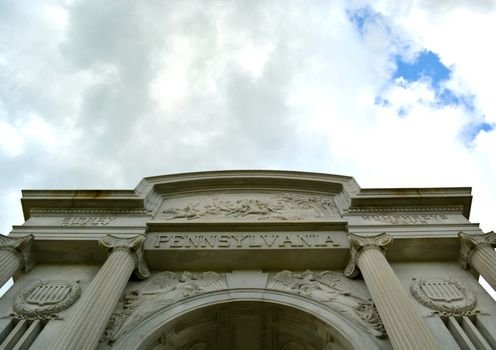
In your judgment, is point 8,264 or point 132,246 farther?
point 132,246

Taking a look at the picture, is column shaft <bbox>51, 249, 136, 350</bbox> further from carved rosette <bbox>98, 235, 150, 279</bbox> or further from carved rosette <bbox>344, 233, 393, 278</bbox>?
carved rosette <bbox>344, 233, 393, 278</bbox>

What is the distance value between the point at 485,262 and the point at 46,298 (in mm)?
12051

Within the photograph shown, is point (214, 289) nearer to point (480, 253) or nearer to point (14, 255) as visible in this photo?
point (14, 255)

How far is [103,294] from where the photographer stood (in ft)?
31.2

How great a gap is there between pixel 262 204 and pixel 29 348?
8.79 meters

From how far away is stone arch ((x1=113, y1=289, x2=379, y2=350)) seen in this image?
30.9 ft

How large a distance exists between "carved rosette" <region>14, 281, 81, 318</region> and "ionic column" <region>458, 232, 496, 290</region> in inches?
439

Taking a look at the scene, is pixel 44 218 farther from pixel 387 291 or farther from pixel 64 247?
pixel 387 291

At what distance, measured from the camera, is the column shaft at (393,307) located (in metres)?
8.04

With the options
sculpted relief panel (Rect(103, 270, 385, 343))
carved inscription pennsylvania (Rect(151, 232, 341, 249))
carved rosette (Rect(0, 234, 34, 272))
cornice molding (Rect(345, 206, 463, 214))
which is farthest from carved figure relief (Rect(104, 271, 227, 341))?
cornice molding (Rect(345, 206, 463, 214))

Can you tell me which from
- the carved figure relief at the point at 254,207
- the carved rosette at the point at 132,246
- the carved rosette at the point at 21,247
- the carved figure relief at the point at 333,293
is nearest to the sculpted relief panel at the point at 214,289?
the carved figure relief at the point at 333,293

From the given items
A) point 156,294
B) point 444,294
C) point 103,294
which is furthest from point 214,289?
point 444,294

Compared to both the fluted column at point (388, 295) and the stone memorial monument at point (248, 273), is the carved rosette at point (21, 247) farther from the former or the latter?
the fluted column at point (388, 295)

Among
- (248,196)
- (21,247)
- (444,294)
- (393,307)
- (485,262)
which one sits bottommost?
(393,307)
